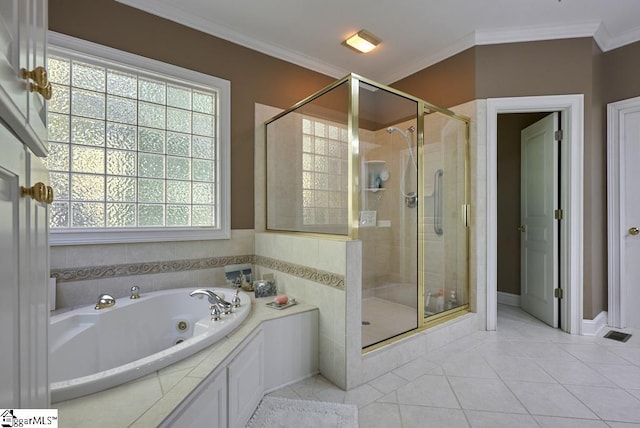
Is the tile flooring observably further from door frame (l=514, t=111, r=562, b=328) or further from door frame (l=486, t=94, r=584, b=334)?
door frame (l=514, t=111, r=562, b=328)

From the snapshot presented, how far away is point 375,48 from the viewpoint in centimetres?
299

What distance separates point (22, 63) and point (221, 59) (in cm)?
232

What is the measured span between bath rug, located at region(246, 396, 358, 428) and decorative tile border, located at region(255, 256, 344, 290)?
65cm

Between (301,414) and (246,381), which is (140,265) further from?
(301,414)

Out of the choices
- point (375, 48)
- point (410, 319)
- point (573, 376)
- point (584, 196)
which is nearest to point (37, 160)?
point (410, 319)

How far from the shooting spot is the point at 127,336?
1.87 meters

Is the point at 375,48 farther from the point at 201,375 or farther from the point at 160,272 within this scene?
the point at 201,375

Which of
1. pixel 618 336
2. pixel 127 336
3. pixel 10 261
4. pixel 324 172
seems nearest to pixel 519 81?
pixel 324 172

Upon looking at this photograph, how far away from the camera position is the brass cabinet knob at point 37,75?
578 millimetres

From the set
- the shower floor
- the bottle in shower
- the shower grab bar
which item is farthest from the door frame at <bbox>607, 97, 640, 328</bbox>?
the shower floor

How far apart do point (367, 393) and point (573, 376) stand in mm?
1364

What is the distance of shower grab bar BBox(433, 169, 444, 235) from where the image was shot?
2730mm

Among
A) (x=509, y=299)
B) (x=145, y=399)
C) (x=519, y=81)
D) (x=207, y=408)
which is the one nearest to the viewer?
(x=145, y=399)

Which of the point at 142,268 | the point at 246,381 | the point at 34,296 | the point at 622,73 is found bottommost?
the point at 246,381
